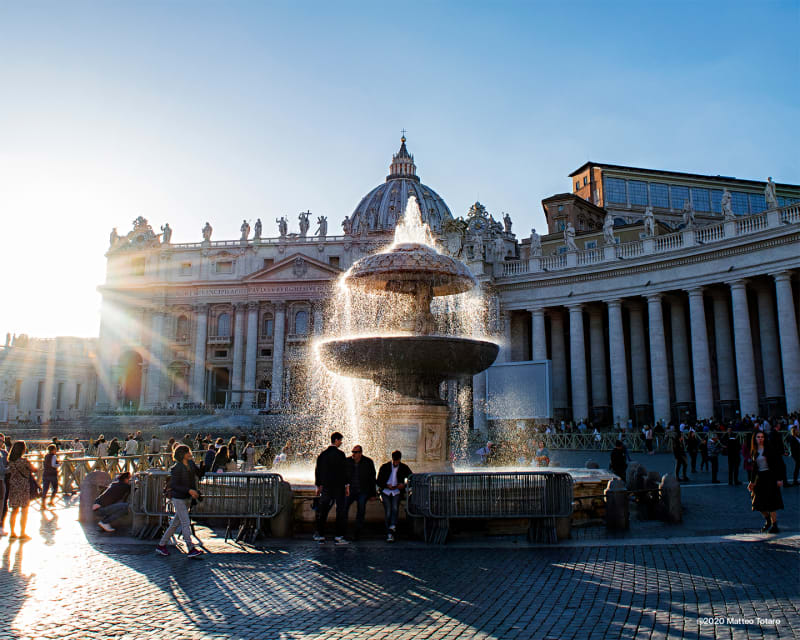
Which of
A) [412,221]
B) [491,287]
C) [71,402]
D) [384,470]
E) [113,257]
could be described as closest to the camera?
[384,470]

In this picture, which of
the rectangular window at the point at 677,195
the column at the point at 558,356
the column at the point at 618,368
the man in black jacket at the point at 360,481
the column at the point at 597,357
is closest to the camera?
the man in black jacket at the point at 360,481

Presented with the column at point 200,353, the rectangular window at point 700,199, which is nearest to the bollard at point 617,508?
the rectangular window at point 700,199

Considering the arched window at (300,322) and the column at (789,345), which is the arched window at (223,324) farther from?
the column at (789,345)

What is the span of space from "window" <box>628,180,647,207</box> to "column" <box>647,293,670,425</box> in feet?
80.0

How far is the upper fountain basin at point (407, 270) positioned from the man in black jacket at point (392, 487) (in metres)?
4.12

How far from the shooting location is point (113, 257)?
69750 mm

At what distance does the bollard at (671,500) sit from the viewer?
1033 centimetres

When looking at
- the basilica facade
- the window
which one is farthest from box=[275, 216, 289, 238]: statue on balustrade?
the window

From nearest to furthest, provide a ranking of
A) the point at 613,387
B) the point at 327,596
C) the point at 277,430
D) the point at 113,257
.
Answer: the point at 327,596, the point at 613,387, the point at 277,430, the point at 113,257

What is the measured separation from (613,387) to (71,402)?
70812 mm

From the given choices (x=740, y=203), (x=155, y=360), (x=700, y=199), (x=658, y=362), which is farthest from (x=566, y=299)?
(x=155, y=360)

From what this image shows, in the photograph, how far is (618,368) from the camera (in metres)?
31.0

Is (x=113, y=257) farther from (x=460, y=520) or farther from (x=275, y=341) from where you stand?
(x=460, y=520)

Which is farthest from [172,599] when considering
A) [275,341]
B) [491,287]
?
[275,341]
